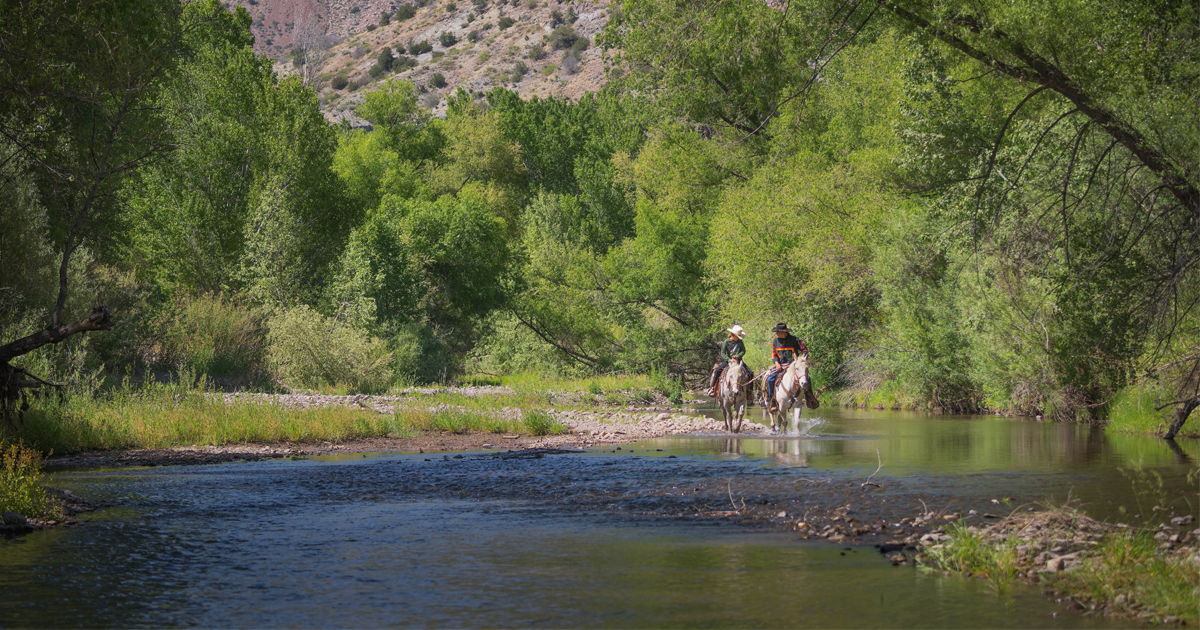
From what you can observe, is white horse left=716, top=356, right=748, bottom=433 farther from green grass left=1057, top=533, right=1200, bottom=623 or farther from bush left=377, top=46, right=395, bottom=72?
bush left=377, top=46, right=395, bottom=72

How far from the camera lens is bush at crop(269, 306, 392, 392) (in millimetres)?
34688

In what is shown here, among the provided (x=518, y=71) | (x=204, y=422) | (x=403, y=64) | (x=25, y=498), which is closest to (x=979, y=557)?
(x=25, y=498)

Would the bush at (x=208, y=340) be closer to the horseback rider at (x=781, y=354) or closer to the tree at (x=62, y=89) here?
the tree at (x=62, y=89)

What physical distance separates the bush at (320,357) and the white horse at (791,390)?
15.7m

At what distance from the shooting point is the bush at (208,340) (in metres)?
34.8

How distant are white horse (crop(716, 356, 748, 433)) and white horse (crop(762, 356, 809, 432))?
79cm

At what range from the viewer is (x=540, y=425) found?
2483 cm

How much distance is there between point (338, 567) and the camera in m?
9.64

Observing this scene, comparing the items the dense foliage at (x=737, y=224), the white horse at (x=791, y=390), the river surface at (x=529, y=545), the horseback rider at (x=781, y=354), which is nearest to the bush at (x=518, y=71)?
the dense foliage at (x=737, y=224)

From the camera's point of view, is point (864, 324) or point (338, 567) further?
point (864, 324)

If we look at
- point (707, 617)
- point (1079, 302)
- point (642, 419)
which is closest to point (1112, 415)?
point (1079, 302)

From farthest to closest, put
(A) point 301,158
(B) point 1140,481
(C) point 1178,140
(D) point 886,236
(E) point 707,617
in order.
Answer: (A) point 301,158 < (D) point 886,236 < (C) point 1178,140 < (B) point 1140,481 < (E) point 707,617

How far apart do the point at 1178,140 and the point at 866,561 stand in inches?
423

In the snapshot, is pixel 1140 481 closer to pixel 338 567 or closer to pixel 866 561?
pixel 866 561
